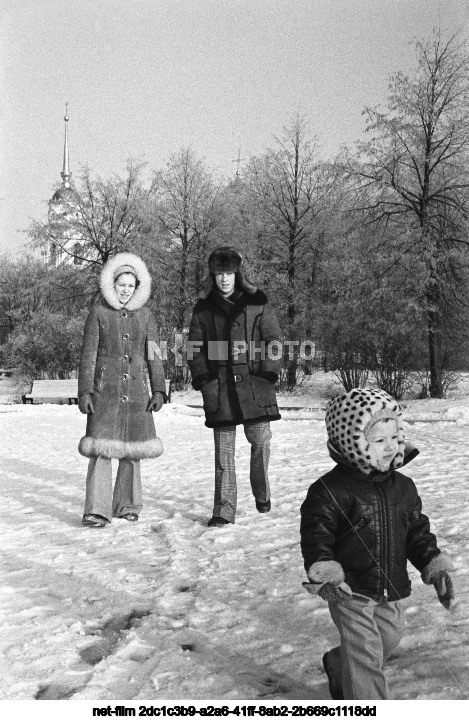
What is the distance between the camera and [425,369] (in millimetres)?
17906

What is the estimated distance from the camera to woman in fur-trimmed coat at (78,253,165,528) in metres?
4.68

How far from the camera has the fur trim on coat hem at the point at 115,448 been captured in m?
4.66

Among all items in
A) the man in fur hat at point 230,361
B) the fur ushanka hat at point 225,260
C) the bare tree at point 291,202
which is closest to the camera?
the fur ushanka hat at point 225,260

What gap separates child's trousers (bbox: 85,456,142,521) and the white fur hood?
0.99 meters

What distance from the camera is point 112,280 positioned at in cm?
467

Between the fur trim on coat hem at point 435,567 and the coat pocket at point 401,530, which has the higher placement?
the coat pocket at point 401,530

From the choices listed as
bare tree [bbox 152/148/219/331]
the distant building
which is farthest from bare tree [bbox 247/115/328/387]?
the distant building

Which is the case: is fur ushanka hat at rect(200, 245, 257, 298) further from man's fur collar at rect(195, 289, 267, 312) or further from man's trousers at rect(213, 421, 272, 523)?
man's trousers at rect(213, 421, 272, 523)

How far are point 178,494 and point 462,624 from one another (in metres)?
3.32

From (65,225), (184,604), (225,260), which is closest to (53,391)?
(65,225)

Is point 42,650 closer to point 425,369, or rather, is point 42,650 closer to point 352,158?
point 425,369

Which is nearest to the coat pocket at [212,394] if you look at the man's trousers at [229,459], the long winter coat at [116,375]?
the man's trousers at [229,459]

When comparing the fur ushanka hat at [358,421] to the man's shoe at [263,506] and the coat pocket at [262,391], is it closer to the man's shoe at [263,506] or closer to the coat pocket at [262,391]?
the coat pocket at [262,391]

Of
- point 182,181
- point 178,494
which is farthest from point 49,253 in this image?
point 178,494
